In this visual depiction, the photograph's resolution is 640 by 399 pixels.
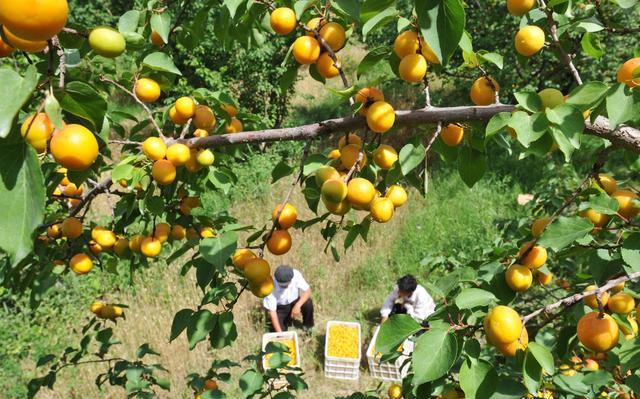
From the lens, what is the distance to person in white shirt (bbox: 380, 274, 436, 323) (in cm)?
423

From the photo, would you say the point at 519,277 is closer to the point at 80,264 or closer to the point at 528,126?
the point at 528,126

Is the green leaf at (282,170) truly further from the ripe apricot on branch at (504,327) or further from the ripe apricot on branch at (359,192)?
the ripe apricot on branch at (504,327)

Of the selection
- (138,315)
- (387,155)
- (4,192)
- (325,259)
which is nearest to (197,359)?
(138,315)

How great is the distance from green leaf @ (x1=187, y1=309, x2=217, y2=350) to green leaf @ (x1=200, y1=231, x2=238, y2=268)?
20 centimetres

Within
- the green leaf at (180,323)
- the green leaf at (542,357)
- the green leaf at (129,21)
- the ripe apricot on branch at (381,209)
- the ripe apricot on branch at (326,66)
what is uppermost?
the green leaf at (129,21)

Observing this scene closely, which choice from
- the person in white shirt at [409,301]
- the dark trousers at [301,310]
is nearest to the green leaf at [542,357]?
the person in white shirt at [409,301]

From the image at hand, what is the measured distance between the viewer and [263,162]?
7688 mm

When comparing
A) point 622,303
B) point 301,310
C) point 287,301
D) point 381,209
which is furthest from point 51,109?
point 301,310

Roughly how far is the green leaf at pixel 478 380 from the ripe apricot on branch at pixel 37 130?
921 mm

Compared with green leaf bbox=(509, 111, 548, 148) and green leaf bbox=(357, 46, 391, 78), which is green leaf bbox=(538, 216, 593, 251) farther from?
green leaf bbox=(357, 46, 391, 78)

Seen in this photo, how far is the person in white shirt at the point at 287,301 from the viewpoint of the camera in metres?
4.64

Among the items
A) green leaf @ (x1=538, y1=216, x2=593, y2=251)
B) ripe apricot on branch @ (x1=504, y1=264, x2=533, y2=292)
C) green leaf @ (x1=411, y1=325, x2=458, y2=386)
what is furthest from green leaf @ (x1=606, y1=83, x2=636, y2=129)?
green leaf @ (x1=411, y1=325, x2=458, y2=386)

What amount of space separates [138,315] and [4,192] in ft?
15.2

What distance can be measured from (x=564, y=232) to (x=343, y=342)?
11.7ft
